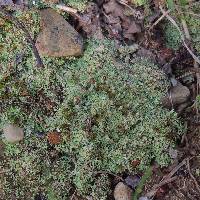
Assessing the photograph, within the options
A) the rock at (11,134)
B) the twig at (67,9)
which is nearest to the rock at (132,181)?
the rock at (11,134)

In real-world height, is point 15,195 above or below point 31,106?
below

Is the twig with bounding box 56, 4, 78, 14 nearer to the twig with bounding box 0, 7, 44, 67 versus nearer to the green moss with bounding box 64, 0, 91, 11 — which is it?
the green moss with bounding box 64, 0, 91, 11

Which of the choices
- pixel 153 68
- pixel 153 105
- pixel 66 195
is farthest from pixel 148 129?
pixel 66 195

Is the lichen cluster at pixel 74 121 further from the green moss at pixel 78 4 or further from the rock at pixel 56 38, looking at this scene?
the green moss at pixel 78 4

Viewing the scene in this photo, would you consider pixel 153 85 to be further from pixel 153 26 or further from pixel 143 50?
pixel 153 26

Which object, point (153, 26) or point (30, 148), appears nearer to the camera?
point (30, 148)

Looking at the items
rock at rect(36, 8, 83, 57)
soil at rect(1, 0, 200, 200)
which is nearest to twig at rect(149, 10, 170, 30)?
soil at rect(1, 0, 200, 200)
